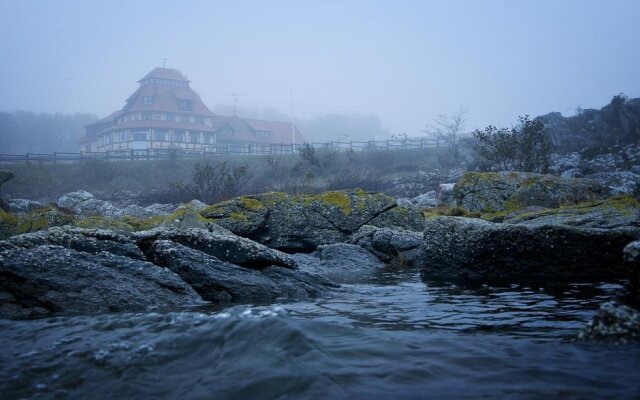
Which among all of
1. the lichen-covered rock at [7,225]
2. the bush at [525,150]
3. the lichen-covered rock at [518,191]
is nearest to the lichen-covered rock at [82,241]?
the lichen-covered rock at [7,225]

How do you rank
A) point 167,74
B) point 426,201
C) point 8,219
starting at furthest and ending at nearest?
point 167,74
point 426,201
point 8,219

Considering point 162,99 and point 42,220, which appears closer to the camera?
point 42,220

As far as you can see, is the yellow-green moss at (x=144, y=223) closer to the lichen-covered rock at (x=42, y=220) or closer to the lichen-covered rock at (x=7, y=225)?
the lichen-covered rock at (x=42, y=220)

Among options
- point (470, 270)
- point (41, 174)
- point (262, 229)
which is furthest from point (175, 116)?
point (470, 270)

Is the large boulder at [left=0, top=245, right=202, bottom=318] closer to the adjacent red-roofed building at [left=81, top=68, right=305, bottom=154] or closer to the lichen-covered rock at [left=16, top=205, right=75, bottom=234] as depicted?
the lichen-covered rock at [left=16, top=205, right=75, bottom=234]

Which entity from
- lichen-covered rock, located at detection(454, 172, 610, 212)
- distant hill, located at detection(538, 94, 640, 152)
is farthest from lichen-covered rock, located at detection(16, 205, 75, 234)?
distant hill, located at detection(538, 94, 640, 152)

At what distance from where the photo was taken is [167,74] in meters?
69.5

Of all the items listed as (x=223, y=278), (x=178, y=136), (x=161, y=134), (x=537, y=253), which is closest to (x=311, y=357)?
(x=223, y=278)

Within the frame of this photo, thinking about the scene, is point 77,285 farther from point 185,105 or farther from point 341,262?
point 185,105

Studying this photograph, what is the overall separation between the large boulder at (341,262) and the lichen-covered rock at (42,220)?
6.47 m

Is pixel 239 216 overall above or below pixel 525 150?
below

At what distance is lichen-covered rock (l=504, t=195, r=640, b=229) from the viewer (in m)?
7.04

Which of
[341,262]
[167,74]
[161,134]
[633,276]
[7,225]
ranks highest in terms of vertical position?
[167,74]

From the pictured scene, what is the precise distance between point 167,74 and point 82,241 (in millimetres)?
69862
